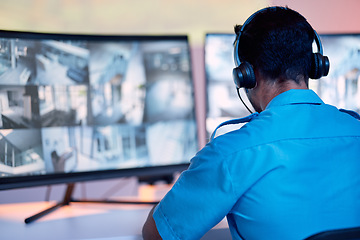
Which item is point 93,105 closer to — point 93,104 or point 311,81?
point 93,104

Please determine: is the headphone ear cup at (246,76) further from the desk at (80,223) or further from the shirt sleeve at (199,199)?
the desk at (80,223)

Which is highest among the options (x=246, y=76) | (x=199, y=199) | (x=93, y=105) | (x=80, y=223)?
(x=246, y=76)

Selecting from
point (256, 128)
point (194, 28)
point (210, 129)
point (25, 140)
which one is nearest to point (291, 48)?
point (256, 128)

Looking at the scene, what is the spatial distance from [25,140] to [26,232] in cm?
28

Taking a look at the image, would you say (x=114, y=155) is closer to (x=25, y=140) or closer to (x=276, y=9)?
(x=25, y=140)

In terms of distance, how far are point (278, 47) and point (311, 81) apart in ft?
2.18

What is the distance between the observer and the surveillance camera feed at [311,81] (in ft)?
4.37

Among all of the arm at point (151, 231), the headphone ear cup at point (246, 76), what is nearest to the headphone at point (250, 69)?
the headphone ear cup at point (246, 76)

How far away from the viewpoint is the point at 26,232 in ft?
3.18

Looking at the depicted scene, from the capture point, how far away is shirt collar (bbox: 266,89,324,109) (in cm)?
76

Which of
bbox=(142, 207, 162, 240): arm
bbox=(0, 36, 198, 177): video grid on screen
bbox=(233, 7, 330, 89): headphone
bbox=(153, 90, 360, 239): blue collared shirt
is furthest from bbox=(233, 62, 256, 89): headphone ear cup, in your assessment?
bbox=(0, 36, 198, 177): video grid on screen

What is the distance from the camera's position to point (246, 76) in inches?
32.0

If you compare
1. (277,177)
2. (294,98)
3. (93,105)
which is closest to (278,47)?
(294,98)

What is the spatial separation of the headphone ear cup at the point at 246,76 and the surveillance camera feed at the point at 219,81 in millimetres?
498
